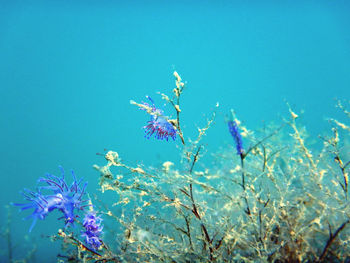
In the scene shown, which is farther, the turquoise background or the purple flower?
the turquoise background

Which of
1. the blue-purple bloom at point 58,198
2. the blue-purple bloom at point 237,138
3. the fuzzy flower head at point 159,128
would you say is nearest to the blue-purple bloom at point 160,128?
the fuzzy flower head at point 159,128

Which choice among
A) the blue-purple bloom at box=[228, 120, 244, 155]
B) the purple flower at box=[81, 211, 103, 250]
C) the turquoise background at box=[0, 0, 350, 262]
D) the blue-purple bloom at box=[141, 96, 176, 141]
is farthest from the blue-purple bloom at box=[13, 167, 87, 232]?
the turquoise background at box=[0, 0, 350, 262]

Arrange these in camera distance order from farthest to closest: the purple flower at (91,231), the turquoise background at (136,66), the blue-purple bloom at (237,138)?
the turquoise background at (136,66) → the purple flower at (91,231) → the blue-purple bloom at (237,138)

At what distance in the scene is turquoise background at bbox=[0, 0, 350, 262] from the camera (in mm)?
103500

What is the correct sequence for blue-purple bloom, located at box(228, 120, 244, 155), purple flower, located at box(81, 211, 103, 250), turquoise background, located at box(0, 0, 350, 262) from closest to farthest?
1. blue-purple bloom, located at box(228, 120, 244, 155)
2. purple flower, located at box(81, 211, 103, 250)
3. turquoise background, located at box(0, 0, 350, 262)

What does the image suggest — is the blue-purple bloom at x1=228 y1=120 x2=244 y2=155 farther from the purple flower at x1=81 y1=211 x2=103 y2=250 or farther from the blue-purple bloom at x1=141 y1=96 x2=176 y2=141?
the purple flower at x1=81 y1=211 x2=103 y2=250

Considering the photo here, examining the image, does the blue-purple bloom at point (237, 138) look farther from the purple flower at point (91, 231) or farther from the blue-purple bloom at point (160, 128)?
the purple flower at point (91, 231)

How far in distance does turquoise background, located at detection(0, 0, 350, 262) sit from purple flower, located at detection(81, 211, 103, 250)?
9025cm

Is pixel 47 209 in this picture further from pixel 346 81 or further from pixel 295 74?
pixel 295 74

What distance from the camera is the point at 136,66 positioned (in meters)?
193

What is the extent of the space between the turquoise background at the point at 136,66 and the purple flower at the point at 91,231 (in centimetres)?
9025

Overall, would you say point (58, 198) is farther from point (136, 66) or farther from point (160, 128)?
point (136, 66)

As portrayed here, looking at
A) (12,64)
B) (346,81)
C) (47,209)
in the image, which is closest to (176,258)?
(47,209)

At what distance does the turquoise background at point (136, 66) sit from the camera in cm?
10350
